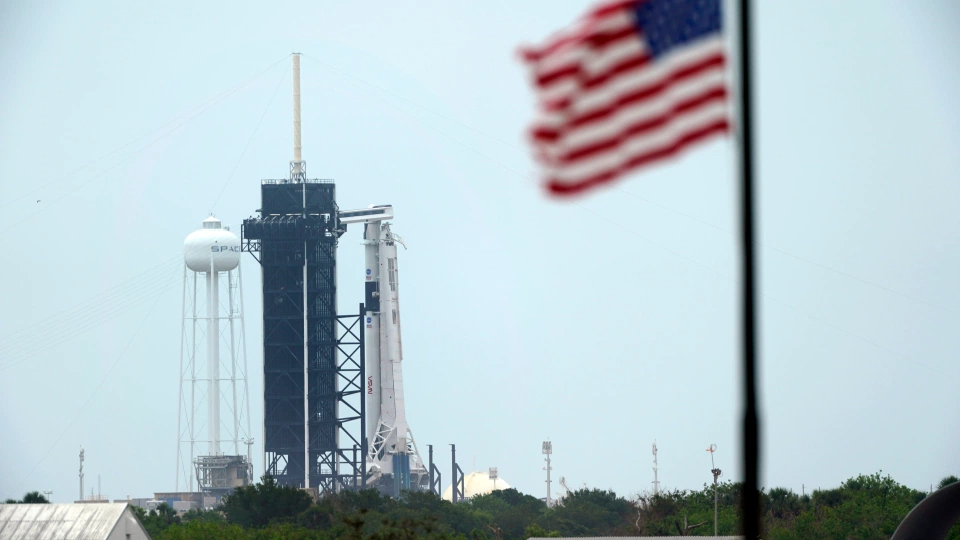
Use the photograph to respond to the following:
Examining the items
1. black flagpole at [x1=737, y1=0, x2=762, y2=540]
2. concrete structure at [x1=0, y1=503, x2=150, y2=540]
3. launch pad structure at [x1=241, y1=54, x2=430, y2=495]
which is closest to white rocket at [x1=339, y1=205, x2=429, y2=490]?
launch pad structure at [x1=241, y1=54, x2=430, y2=495]

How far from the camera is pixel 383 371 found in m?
157

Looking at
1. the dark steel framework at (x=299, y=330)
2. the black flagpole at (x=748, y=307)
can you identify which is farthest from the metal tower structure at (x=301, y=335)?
the black flagpole at (x=748, y=307)

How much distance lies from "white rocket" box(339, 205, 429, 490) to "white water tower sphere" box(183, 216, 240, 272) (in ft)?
39.3

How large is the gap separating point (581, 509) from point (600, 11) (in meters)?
142

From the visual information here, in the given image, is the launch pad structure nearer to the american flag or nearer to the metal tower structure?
the metal tower structure

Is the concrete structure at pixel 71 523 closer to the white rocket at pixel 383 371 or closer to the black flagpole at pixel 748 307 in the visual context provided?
the black flagpole at pixel 748 307

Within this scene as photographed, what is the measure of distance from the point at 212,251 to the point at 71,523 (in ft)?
296

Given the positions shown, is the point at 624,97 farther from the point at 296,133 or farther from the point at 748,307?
the point at 296,133

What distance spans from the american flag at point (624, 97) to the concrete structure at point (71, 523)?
180 feet

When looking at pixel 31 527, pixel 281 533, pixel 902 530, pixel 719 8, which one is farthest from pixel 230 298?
pixel 719 8

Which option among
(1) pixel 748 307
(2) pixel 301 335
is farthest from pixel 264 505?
(1) pixel 748 307

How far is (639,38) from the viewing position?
599 inches

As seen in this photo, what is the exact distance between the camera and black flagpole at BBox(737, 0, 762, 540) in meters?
15.5

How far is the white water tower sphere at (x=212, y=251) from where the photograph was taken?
512 ft
